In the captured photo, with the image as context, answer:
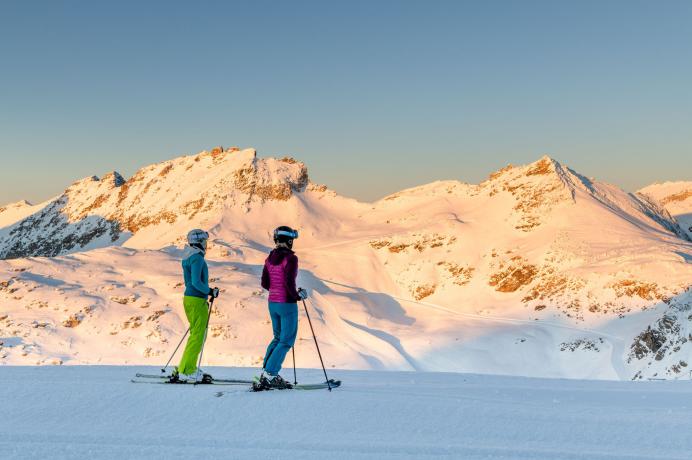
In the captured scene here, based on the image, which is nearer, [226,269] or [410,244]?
[226,269]

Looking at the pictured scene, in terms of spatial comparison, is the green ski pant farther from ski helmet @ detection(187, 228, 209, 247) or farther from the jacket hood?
the jacket hood

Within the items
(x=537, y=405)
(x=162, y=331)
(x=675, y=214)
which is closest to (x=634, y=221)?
(x=162, y=331)

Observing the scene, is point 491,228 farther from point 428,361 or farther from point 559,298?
point 428,361

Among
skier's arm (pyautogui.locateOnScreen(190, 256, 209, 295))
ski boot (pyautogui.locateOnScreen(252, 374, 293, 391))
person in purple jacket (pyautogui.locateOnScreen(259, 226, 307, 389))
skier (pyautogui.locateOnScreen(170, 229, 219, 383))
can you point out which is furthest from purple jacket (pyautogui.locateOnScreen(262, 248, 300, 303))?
skier's arm (pyautogui.locateOnScreen(190, 256, 209, 295))

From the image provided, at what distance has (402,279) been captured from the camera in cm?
6838

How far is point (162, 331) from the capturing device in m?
41.3

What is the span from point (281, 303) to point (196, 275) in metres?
1.81

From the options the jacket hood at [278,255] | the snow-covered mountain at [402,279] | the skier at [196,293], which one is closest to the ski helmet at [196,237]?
the skier at [196,293]

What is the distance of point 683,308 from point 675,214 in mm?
132544

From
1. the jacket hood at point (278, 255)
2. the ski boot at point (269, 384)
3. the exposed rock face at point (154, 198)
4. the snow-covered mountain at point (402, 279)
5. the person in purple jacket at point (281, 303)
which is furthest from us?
the exposed rock face at point (154, 198)

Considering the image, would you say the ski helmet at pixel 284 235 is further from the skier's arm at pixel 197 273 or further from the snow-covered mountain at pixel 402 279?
the snow-covered mountain at pixel 402 279

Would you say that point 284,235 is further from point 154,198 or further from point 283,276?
point 154,198

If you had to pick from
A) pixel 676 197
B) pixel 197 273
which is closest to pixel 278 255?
pixel 197 273

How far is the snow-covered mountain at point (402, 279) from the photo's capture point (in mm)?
39906
